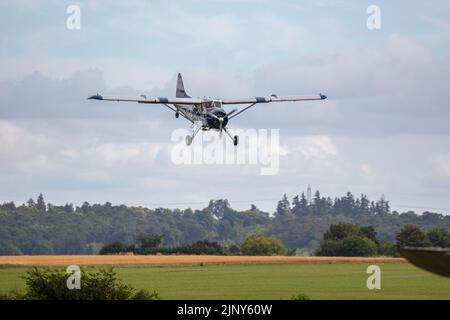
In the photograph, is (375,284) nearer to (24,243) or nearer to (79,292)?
(79,292)

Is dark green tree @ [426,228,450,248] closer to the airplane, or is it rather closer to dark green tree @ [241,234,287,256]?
dark green tree @ [241,234,287,256]

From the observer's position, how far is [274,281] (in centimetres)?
7194

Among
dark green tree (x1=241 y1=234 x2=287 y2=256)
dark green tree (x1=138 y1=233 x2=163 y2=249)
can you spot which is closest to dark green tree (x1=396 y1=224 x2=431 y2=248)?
dark green tree (x1=241 y1=234 x2=287 y2=256)

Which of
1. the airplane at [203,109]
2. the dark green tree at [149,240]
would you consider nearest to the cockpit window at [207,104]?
the airplane at [203,109]

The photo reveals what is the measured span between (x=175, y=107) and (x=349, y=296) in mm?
20962

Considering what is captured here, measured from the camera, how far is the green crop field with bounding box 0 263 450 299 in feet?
197

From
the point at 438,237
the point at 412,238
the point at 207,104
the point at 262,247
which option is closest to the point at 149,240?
the point at 262,247

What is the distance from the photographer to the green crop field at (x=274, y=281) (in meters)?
60.2

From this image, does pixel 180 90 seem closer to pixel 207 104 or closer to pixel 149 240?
pixel 207 104

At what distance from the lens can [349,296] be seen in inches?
2313

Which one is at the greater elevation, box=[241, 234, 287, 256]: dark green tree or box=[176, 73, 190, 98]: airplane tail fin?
box=[176, 73, 190, 98]: airplane tail fin

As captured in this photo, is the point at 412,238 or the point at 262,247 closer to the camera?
the point at 412,238

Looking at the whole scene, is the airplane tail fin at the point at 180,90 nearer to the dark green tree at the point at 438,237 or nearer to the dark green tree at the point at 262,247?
the dark green tree at the point at 262,247
